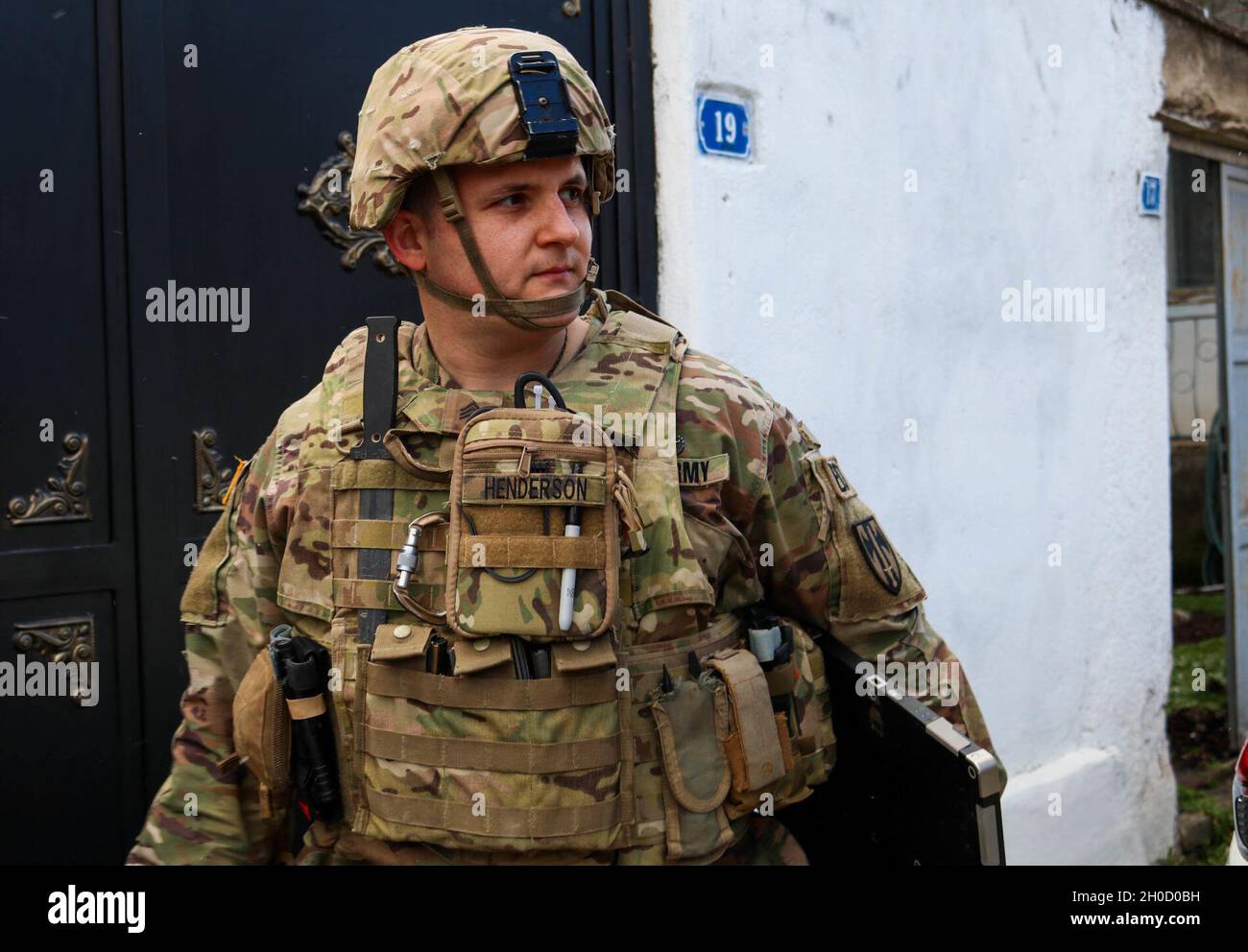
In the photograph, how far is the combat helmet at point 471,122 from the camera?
1.71m

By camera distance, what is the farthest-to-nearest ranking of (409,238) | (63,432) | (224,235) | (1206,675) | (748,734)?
(1206,675) < (224,235) < (63,432) < (409,238) < (748,734)

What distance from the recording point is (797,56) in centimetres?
344

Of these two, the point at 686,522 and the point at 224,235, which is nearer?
the point at 686,522

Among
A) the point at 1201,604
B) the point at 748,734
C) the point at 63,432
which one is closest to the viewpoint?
the point at 748,734

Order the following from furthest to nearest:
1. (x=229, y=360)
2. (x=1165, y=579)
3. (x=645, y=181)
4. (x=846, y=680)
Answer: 1. (x=1165, y=579)
2. (x=645, y=181)
3. (x=229, y=360)
4. (x=846, y=680)

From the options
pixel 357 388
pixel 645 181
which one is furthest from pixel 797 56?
pixel 357 388

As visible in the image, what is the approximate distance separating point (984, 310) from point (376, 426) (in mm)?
2768

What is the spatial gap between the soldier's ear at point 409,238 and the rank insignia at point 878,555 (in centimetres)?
77

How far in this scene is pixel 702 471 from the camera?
A: 1.78 metres

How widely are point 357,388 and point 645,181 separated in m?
1.56

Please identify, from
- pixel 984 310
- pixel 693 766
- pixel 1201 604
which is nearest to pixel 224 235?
pixel 693 766

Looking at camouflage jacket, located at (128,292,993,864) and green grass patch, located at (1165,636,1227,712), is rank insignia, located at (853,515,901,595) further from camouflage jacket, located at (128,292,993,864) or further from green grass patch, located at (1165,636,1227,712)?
green grass patch, located at (1165,636,1227,712)

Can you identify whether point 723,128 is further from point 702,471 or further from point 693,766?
point 693,766
